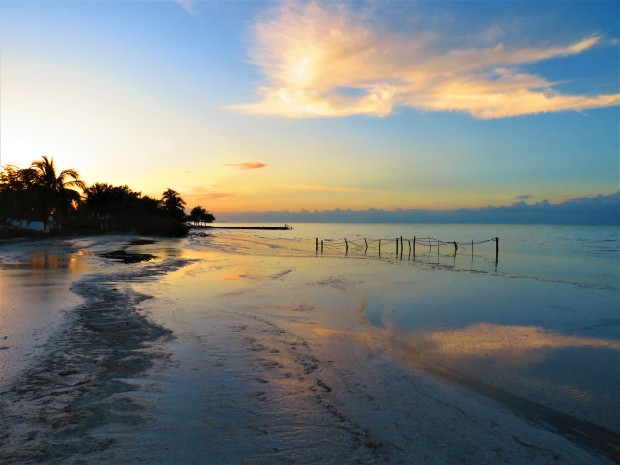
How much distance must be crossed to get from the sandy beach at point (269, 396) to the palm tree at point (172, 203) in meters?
88.4

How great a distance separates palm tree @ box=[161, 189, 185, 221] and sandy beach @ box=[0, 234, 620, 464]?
88440 mm

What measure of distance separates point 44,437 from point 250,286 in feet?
40.1

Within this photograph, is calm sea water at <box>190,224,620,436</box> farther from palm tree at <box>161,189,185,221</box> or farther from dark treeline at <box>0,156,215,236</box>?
palm tree at <box>161,189,185,221</box>

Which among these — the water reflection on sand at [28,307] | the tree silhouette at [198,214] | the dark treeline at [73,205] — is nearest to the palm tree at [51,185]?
the dark treeline at [73,205]

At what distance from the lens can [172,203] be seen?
9550 cm

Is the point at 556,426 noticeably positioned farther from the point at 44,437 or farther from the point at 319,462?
the point at 44,437

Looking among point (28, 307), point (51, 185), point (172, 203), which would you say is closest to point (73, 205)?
point (51, 185)

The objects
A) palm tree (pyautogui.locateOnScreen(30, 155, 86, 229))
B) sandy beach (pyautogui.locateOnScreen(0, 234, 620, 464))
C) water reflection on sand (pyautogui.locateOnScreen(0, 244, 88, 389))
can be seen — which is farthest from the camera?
palm tree (pyautogui.locateOnScreen(30, 155, 86, 229))

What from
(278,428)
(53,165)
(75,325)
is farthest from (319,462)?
(53,165)

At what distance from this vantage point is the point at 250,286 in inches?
627

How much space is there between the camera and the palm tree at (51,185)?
48219mm

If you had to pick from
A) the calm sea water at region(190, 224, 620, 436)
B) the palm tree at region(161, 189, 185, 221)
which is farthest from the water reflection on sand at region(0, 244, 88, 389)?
the palm tree at region(161, 189, 185, 221)

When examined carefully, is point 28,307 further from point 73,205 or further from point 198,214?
point 198,214

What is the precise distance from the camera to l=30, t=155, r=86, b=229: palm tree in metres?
48.2
